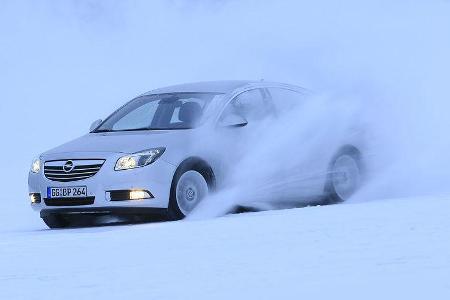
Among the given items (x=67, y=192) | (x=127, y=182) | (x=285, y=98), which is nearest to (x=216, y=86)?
(x=285, y=98)

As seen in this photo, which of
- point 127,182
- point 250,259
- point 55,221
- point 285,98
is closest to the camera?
point 250,259

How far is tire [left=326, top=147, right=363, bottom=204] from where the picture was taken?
12672 mm

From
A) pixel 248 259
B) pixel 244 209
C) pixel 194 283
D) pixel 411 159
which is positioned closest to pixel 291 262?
pixel 248 259

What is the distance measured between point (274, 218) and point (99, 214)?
6.53 feet

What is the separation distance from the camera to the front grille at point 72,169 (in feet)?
36.7

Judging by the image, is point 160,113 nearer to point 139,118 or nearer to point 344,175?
point 139,118

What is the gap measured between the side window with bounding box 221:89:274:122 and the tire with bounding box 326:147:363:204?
3.16ft

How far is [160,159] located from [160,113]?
1440mm

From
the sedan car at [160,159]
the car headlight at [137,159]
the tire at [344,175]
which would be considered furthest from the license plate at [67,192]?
the tire at [344,175]

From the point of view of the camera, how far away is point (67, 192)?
11.3 meters

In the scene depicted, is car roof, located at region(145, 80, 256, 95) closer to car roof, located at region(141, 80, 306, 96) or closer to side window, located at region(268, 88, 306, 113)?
car roof, located at region(141, 80, 306, 96)

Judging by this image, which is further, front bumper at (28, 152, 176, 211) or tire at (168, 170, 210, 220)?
tire at (168, 170, 210, 220)

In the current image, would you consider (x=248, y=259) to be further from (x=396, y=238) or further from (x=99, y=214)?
(x=99, y=214)

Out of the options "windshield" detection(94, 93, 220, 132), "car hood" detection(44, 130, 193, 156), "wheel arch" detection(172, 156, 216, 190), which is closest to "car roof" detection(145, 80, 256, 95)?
"windshield" detection(94, 93, 220, 132)
